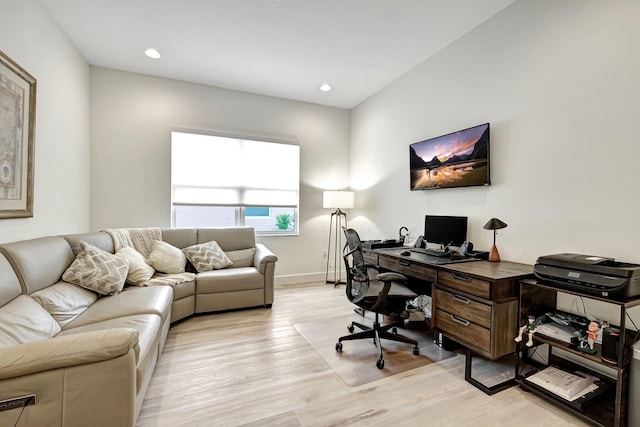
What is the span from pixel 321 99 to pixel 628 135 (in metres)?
3.57

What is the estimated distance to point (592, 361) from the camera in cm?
173

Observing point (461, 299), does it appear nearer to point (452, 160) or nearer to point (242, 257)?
point (452, 160)

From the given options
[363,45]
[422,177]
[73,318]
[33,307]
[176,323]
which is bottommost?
[176,323]

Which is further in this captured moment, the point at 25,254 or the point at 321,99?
the point at 321,99

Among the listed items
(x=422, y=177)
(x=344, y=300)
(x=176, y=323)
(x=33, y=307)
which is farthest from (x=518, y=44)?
(x=176, y=323)

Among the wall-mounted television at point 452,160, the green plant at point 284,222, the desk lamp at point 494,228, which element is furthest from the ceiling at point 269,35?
the green plant at point 284,222

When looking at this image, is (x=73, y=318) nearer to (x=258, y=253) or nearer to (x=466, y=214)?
(x=258, y=253)

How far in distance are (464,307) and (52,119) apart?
3937 millimetres

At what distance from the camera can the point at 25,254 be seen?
1.81 m

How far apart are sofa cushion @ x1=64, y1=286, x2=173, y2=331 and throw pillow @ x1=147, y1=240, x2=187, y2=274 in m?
0.58

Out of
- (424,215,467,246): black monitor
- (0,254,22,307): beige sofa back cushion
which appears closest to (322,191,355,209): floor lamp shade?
(424,215,467,246): black monitor

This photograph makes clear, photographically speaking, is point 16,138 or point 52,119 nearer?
point 16,138

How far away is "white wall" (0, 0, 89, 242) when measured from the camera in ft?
6.87

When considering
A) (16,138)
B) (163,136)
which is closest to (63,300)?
(16,138)
